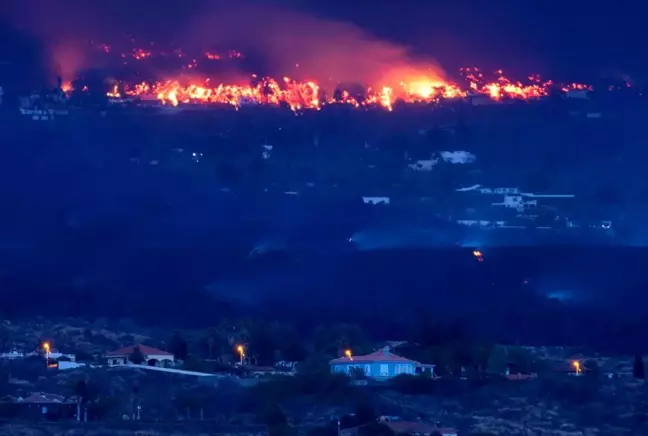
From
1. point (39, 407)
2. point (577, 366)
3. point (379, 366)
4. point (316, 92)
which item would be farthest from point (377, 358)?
point (316, 92)

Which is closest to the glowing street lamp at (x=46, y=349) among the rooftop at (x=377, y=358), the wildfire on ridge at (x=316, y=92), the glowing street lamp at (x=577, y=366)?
the rooftop at (x=377, y=358)

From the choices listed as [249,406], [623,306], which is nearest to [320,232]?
[623,306]

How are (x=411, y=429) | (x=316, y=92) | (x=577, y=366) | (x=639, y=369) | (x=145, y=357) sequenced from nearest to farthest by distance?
1. (x=411, y=429)
2. (x=639, y=369)
3. (x=577, y=366)
4. (x=145, y=357)
5. (x=316, y=92)

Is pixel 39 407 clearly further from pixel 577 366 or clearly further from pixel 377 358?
pixel 577 366

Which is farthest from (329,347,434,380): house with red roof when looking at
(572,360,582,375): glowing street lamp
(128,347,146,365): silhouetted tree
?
(128,347,146,365): silhouetted tree

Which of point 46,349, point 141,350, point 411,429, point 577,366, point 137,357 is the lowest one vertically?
point 411,429

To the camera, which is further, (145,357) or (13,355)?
(13,355)

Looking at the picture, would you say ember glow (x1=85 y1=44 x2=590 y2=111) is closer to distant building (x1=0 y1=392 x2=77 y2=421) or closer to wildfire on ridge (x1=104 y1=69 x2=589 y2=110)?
wildfire on ridge (x1=104 y1=69 x2=589 y2=110)

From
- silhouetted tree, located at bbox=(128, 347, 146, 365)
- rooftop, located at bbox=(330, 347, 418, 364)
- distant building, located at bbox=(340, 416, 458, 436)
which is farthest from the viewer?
silhouetted tree, located at bbox=(128, 347, 146, 365)
